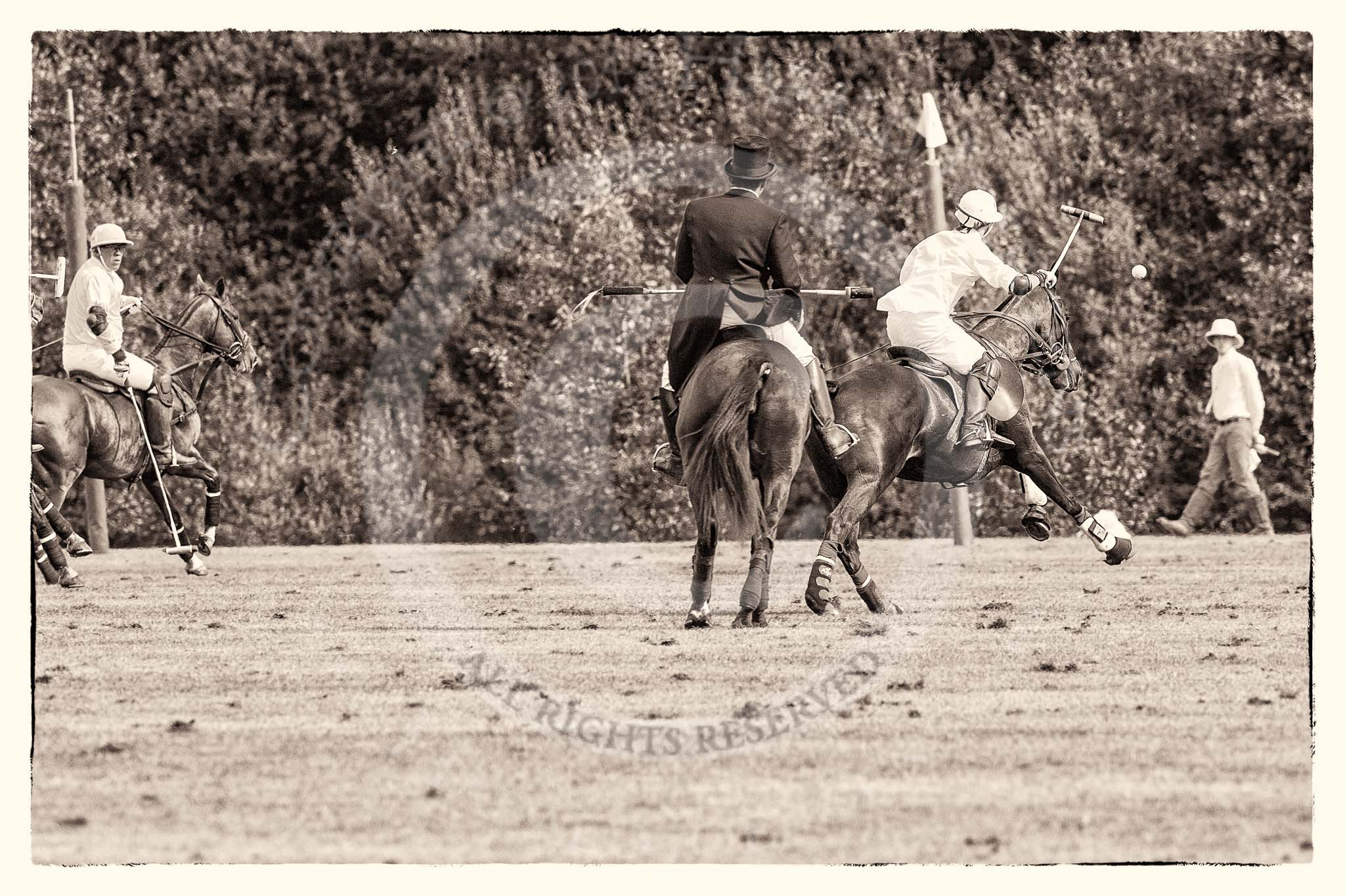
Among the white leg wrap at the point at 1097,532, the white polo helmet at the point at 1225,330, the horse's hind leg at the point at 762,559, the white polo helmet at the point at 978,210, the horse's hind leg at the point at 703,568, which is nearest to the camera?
the horse's hind leg at the point at 703,568

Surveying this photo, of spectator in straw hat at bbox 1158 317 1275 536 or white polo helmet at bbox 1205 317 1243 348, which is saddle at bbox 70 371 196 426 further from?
white polo helmet at bbox 1205 317 1243 348

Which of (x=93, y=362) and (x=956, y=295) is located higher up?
(x=956, y=295)

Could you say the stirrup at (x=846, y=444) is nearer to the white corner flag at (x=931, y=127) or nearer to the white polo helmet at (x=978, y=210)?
the white polo helmet at (x=978, y=210)

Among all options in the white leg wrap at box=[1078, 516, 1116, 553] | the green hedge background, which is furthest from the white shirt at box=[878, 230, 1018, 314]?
the green hedge background

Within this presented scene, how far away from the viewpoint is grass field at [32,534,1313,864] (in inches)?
278

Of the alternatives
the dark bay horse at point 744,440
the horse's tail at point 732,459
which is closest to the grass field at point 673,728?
the dark bay horse at point 744,440

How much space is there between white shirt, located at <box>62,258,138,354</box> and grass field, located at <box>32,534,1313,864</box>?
82.8 inches

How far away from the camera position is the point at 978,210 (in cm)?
1318

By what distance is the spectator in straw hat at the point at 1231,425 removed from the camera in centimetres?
2006

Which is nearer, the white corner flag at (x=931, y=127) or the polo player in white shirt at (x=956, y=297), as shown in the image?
the polo player in white shirt at (x=956, y=297)

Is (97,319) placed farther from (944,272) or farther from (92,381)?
(944,272)

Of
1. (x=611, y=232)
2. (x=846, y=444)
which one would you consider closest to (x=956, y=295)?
(x=846, y=444)

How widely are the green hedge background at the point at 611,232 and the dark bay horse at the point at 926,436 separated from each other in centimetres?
766

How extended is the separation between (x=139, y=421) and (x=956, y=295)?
23.3ft
